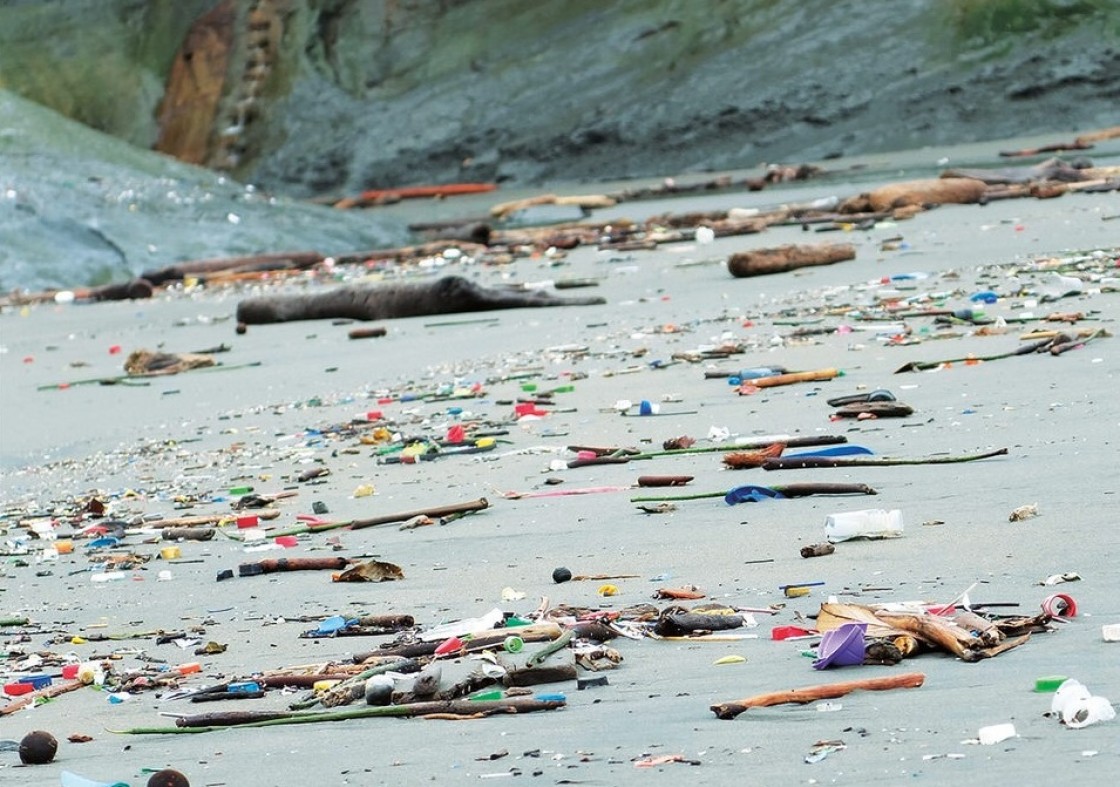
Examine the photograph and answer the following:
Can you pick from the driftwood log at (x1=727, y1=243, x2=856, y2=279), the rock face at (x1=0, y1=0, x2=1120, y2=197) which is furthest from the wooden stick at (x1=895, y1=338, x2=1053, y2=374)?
the rock face at (x1=0, y1=0, x2=1120, y2=197)

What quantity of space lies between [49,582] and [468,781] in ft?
9.98

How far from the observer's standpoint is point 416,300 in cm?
1427

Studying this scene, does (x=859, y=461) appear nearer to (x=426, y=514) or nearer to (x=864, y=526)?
(x=864, y=526)

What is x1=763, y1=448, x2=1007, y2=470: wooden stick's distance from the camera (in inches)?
243

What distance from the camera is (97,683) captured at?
452cm

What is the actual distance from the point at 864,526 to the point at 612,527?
3.06ft

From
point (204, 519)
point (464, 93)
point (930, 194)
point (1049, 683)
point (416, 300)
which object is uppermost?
point (464, 93)

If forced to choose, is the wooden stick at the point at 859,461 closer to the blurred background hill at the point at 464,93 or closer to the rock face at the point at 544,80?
the blurred background hill at the point at 464,93

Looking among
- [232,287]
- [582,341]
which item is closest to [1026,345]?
[582,341]

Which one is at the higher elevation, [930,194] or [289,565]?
[930,194]

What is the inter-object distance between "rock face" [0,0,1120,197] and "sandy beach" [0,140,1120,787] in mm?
21650

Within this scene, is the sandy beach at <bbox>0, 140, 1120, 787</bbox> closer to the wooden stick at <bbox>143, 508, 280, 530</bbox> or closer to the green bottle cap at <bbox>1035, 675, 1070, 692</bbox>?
the green bottle cap at <bbox>1035, 675, 1070, 692</bbox>

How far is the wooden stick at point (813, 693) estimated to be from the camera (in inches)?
139

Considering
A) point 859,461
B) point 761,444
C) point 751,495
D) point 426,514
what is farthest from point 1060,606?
point 761,444
